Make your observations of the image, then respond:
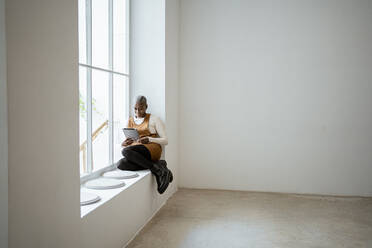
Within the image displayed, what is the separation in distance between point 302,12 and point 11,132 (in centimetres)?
403

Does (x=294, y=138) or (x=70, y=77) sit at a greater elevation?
(x=70, y=77)

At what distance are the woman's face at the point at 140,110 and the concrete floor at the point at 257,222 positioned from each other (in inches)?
42.8

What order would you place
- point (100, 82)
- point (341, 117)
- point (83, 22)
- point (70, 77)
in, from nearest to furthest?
point (70, 77) → point (83, 22) → point (100, 82) → point (341, 117)

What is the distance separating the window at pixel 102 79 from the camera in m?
2.86

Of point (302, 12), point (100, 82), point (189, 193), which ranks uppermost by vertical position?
point (302, 12)

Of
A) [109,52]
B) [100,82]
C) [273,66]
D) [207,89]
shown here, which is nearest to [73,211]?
[100,82]

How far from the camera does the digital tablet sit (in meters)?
3.49

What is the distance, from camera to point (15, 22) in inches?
58.2

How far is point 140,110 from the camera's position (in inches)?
143

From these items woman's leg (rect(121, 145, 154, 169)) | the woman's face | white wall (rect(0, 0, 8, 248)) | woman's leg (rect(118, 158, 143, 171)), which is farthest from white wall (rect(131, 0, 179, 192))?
white wall (rect(0, 0, 8, 248))

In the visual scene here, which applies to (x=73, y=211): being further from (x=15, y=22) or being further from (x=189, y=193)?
(x=189, y=193)

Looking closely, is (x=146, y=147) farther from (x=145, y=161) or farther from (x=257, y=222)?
(x=257, y=222)

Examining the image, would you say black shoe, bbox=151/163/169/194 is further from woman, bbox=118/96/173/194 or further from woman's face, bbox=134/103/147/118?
woman's face, bbox=134/103/147/118

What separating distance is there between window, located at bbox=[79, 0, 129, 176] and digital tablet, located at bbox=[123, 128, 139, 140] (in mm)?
138
